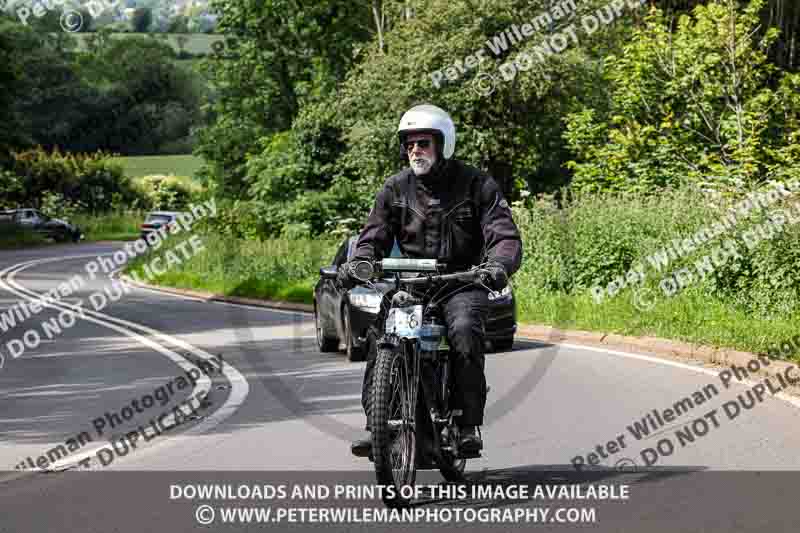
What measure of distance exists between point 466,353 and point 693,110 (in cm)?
2430

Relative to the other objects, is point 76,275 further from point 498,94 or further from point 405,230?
point 405,230

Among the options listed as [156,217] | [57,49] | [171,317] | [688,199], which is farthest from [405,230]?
[57,49]

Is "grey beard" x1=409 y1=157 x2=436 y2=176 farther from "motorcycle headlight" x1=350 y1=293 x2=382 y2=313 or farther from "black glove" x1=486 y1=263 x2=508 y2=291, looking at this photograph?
"motorcycle headlight" x1=350 y1=293 x2=382 y2=313

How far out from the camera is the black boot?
7184 millimetres

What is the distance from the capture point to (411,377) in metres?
6.89

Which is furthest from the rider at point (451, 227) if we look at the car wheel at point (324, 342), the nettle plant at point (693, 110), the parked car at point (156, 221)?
the parked car at point (156, 221)

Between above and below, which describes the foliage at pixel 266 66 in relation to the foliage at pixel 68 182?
above

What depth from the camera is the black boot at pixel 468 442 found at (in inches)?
283

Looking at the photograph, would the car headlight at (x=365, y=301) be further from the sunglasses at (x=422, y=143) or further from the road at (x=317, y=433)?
the sunglasses at (x=422, y=143)

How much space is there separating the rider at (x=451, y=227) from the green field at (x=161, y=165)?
93.1 meters

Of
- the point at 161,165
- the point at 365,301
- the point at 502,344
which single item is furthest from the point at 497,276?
the point at 161,165

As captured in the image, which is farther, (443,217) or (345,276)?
(443,217)

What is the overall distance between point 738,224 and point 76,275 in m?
29.6

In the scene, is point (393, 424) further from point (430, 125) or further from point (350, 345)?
point (350, 345)
